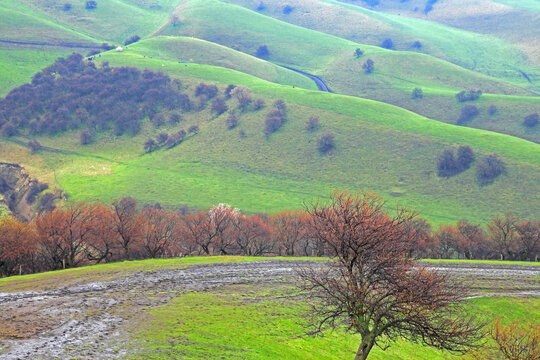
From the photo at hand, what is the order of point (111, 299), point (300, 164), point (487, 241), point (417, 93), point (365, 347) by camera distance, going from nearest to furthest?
point (365, 347), point (111, 299), point (487, 241), point (300, 164), point (417, 93)

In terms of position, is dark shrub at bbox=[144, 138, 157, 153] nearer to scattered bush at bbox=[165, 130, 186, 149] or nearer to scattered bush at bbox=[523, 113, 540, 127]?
scattered bush at bbox=[165, 130, 186, 149]

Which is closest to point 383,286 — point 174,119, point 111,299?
point 111,299

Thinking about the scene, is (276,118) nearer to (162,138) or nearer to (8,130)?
(162,138)

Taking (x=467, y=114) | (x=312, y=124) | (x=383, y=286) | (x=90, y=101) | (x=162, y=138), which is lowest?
(x=383, y=286)

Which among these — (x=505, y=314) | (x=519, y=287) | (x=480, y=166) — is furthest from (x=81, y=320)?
(x=480, y=166)

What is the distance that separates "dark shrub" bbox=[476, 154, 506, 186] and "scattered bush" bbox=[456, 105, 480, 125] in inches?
2234

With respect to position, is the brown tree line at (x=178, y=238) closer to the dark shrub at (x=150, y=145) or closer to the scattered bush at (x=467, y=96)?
the dark shrub at (x=150, y=145)

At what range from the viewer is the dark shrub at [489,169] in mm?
113500

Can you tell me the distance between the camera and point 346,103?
15200cm

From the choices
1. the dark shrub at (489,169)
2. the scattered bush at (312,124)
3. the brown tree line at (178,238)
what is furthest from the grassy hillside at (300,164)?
the brown tree line at (178,238)

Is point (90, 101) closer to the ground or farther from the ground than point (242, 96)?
closer to the ground

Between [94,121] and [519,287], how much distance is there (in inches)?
5532

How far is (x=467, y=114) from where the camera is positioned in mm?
171000

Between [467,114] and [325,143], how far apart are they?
70168 millimetres
